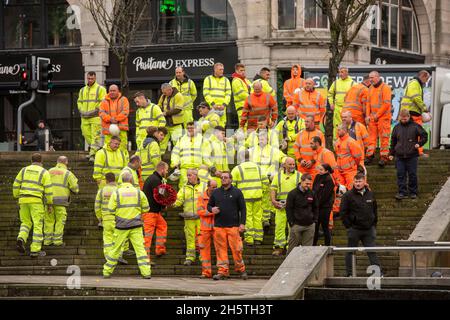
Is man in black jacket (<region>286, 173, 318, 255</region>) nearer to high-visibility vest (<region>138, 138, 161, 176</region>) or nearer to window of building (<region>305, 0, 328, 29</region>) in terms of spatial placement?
high-visibility vest (<region>138, 138, 161, 176</region>)

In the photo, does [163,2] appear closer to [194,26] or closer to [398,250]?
[194,26]

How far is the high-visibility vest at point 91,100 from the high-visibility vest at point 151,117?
71.8 inches

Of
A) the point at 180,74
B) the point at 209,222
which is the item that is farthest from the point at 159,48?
the point at 209,222

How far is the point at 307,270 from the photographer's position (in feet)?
73.1

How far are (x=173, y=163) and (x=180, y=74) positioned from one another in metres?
3.98

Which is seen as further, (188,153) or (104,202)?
(188,153)

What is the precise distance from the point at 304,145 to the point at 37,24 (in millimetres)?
24357

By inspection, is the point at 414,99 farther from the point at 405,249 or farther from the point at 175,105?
the point at 405,249

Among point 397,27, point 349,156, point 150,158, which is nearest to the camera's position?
point 349,156

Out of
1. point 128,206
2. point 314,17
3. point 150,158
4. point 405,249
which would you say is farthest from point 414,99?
point 314,17

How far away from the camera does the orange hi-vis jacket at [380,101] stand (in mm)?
30906

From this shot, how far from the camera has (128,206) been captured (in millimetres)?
25969

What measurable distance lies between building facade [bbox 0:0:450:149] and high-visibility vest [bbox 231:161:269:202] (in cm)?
1789

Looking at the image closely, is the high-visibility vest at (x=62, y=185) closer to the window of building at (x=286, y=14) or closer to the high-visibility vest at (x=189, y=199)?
the high-visibility vest at (x=189, y=199)
